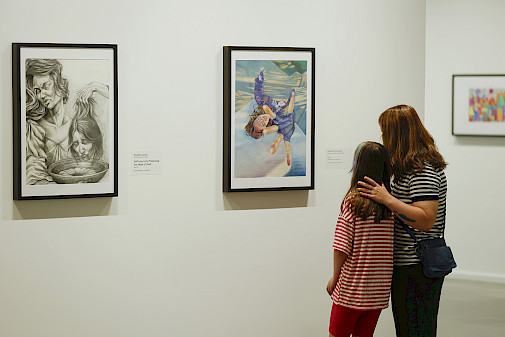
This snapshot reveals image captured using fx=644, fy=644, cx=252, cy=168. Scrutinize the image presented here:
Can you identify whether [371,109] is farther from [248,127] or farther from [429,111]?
[429,111]

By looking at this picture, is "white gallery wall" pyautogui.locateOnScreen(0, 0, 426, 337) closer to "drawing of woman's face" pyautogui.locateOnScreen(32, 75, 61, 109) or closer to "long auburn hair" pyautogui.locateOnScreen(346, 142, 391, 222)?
"drawing of woman's face" pyautogui.locateOnScreen(32, 75, 61, 109)

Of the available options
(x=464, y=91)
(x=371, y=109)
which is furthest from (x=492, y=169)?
(x=371, y=109)

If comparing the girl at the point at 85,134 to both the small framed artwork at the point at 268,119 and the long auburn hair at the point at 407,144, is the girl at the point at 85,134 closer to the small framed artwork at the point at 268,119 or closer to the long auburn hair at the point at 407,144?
the small framed artwork at the point at 268,119

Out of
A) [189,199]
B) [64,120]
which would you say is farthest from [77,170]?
[189,199]

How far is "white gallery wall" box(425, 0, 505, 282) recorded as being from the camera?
6500 mm

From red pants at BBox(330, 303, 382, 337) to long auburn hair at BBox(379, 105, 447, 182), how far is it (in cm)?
67

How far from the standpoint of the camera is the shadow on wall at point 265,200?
3773 millimetres

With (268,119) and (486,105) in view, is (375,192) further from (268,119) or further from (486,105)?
(486,105)

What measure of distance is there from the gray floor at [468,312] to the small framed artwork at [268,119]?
3.97 feet

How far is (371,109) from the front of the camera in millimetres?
4055

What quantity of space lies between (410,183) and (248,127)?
3.44 ft

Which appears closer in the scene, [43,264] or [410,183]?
[410,183]

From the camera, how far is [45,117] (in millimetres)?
3320

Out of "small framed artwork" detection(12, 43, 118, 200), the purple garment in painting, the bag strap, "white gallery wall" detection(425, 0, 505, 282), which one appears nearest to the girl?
"small framed artwork" detection(12, 43, 118, 200)
